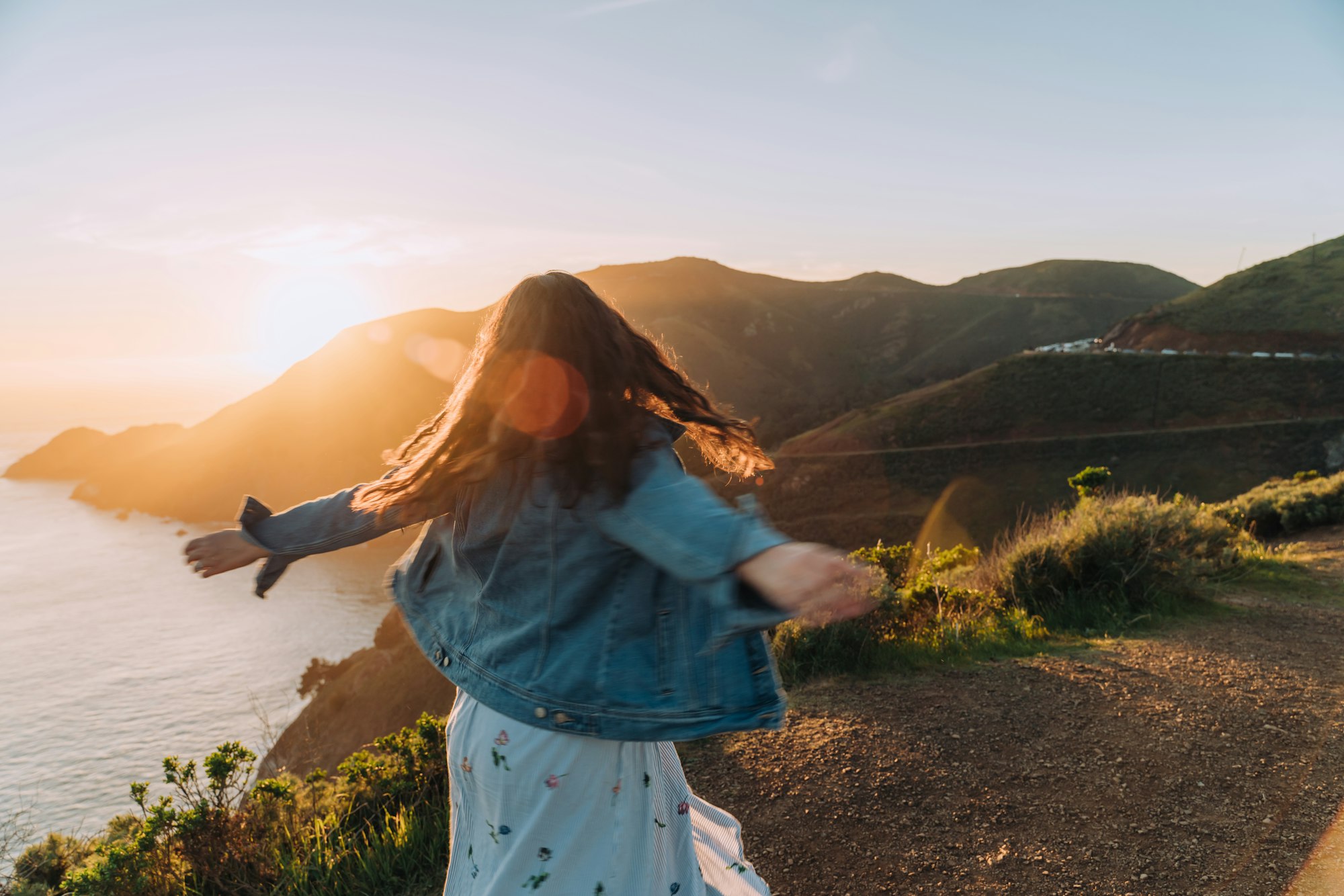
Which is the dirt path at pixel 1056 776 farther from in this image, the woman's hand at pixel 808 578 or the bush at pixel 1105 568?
the woman's hand at pixel 808 578

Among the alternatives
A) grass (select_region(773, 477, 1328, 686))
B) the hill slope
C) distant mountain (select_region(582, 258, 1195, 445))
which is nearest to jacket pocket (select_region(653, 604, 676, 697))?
grass (select_region(773, 477, 1328, 686))

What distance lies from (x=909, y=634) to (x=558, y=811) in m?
4.34

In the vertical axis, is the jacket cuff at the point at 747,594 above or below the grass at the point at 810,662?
above

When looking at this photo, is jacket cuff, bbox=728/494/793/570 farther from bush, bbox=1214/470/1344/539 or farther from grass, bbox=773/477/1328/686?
bush, bbox=1214/470/1344/539

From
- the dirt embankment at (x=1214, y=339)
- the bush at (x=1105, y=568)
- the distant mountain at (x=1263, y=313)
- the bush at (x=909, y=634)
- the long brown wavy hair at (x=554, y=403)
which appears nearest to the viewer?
the long brown wavy hair at (x=554, y=403)

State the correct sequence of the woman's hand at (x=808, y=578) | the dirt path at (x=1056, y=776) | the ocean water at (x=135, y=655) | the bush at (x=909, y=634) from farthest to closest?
the ocean water at (x=135, y=655)
the bush at (x=909, y=634)
the dirt path at (x=1056, y=776)
the woman's hand at (x=808, y=578)

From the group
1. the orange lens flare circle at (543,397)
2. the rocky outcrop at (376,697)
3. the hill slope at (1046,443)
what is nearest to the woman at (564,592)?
the orange lens flare circle at (543,397)

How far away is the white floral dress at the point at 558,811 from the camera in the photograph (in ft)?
4.52

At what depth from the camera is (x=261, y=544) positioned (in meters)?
1.53

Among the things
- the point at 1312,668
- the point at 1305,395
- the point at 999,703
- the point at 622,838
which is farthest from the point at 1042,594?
the point at 1305,395

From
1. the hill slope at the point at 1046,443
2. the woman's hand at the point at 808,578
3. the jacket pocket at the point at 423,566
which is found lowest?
the hill slope at the point at 1046,443

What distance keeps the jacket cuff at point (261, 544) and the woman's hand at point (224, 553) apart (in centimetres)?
1

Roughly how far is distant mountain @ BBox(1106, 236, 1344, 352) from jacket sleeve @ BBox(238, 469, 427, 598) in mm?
69947

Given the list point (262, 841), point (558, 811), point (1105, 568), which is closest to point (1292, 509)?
point (1105, 568)
